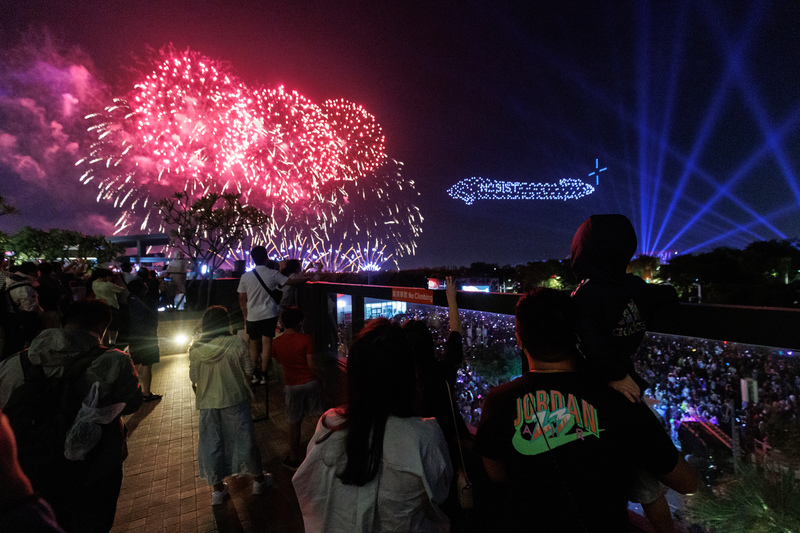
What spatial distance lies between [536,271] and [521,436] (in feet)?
113

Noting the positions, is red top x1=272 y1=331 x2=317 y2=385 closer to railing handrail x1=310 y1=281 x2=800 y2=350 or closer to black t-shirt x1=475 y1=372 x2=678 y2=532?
black t-shirt x1=475 y1=372 x2=678 y2=532

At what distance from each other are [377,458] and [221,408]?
2.58 m

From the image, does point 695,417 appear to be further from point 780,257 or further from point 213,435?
point 780,257

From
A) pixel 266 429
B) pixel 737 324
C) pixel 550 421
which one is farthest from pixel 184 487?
pixel 737 324

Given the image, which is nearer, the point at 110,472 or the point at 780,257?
the point at 110,472

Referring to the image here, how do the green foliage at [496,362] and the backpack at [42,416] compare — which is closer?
the backpack at [42,416]

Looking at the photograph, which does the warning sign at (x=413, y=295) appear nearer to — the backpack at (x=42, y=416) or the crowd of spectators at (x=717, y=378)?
the crowd of spectators at (x=717, y=378)

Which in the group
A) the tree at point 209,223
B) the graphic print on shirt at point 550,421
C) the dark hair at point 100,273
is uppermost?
the tree at point 209,223

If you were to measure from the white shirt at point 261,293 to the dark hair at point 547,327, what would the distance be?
4679 millimetres

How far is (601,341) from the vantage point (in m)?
1.50

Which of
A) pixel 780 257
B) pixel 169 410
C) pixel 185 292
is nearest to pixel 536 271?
pixel 780 257

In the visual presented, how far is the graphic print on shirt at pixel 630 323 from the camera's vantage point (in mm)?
1560

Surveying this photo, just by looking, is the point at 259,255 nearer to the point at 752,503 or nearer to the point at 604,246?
the point at 604,246

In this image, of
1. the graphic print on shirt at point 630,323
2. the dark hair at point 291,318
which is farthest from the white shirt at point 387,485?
the dark hair at point 291,318
